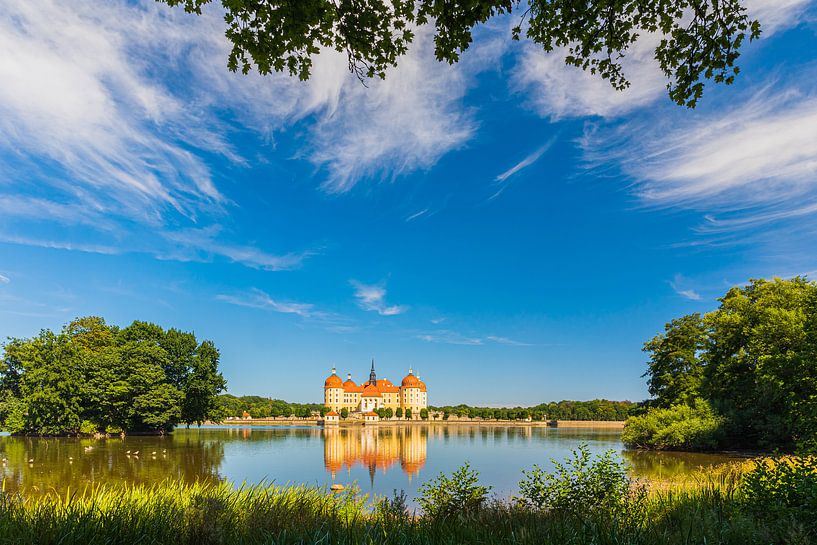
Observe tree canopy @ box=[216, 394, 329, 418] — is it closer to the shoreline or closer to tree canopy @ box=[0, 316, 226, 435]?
the shoreline

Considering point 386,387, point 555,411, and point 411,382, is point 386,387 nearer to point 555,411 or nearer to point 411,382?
point 411,382

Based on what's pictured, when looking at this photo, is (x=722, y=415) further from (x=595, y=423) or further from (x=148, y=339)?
(x=595, y=423)

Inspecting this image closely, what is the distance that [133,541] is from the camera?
4695 millimetres

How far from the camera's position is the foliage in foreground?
21966 mm

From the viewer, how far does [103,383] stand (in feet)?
138

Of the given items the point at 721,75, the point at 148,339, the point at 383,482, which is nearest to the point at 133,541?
the point at 721,75

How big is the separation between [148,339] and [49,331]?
27.2 ft

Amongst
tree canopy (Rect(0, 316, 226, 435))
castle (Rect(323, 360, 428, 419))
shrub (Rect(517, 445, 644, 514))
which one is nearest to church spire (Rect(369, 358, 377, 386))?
castle (Rect(323, 360, 428, 419))

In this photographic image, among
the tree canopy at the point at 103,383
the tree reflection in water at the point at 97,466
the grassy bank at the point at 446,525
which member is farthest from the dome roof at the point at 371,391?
the grassy bank at the point at 446,525

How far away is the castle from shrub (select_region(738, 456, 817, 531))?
137 m

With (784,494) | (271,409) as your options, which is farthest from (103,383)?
(271,409)

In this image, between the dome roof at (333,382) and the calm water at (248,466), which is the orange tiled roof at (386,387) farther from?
the calm water at (248,466)

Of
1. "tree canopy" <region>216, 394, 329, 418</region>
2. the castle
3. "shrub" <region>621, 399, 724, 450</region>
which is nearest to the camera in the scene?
"shrub" <region>621, 399, 724, 450</region>

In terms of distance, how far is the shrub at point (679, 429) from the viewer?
31.1 m
